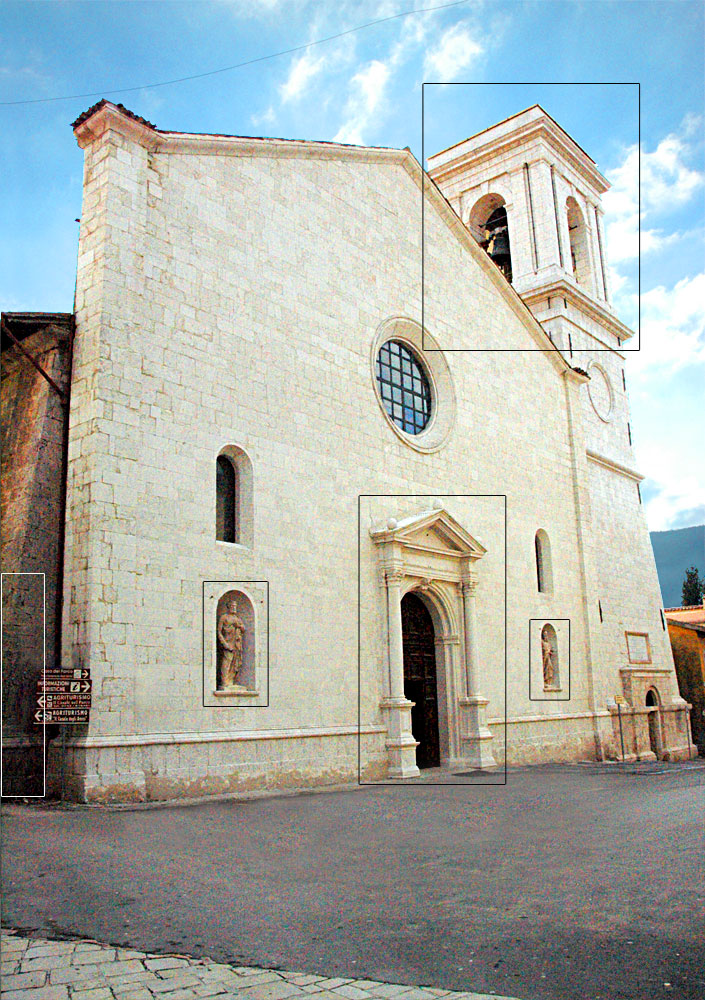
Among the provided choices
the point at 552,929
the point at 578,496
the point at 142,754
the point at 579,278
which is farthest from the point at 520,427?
the point at 552,929

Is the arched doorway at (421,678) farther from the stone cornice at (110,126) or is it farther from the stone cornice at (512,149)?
the stone cornice at (512,149)

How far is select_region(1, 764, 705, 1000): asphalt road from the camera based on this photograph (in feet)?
15.4

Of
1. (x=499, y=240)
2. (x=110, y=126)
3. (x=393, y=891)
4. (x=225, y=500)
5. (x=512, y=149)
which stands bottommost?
(x=393, y=891)

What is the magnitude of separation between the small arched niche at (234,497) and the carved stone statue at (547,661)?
9.53 m

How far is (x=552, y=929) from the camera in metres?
5.23

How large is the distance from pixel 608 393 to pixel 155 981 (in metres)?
25.0

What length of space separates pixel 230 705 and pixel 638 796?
244 inches

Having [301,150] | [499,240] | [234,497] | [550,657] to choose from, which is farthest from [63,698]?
[499,240]

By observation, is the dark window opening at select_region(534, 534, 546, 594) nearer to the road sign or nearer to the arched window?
the arched window

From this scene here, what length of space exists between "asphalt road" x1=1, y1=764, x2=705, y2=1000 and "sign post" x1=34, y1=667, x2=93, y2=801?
1127 millimetres

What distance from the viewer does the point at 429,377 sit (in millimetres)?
18938

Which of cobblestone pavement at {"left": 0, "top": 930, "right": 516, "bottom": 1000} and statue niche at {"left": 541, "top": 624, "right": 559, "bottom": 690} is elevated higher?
statue niche at {"left": 541, "top": 624, "right": 559, "bottom": 690}

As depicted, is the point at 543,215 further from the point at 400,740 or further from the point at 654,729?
the point at 400,740

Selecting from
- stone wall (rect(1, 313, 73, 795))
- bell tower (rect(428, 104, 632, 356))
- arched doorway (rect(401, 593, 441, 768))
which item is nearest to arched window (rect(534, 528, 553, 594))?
arched doorway (rect(401, 593, 441, 768))
